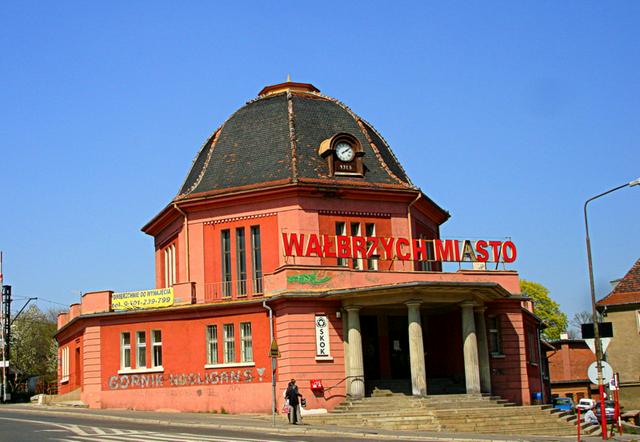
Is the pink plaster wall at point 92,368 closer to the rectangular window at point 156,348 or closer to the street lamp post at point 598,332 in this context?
A: the rectangular window at point 156,348

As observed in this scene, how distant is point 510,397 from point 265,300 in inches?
465

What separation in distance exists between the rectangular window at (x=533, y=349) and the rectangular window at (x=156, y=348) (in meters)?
17.2

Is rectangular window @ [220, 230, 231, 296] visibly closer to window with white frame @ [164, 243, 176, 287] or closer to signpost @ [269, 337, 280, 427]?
window with white frame @ [164, 243, 176, 287]

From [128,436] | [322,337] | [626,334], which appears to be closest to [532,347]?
[322,337]

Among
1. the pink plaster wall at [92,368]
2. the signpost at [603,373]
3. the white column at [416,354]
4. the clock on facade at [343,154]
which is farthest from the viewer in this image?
the clock on facade at [343,154]

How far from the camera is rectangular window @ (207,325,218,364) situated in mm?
37062

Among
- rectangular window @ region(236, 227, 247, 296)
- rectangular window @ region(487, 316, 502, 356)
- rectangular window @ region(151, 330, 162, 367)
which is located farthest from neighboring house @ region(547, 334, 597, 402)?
rectangular window @ region(151, 330, 162, 367)

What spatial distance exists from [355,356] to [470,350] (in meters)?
4.53

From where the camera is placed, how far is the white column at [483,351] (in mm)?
36625

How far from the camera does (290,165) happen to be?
40000 millimetres

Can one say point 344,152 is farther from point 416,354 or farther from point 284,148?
point 416,354

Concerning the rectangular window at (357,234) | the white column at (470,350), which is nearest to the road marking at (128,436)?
the white column at (470,350)

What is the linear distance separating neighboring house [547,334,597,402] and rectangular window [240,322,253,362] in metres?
44.8

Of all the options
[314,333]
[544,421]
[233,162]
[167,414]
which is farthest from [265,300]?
[544,421]
